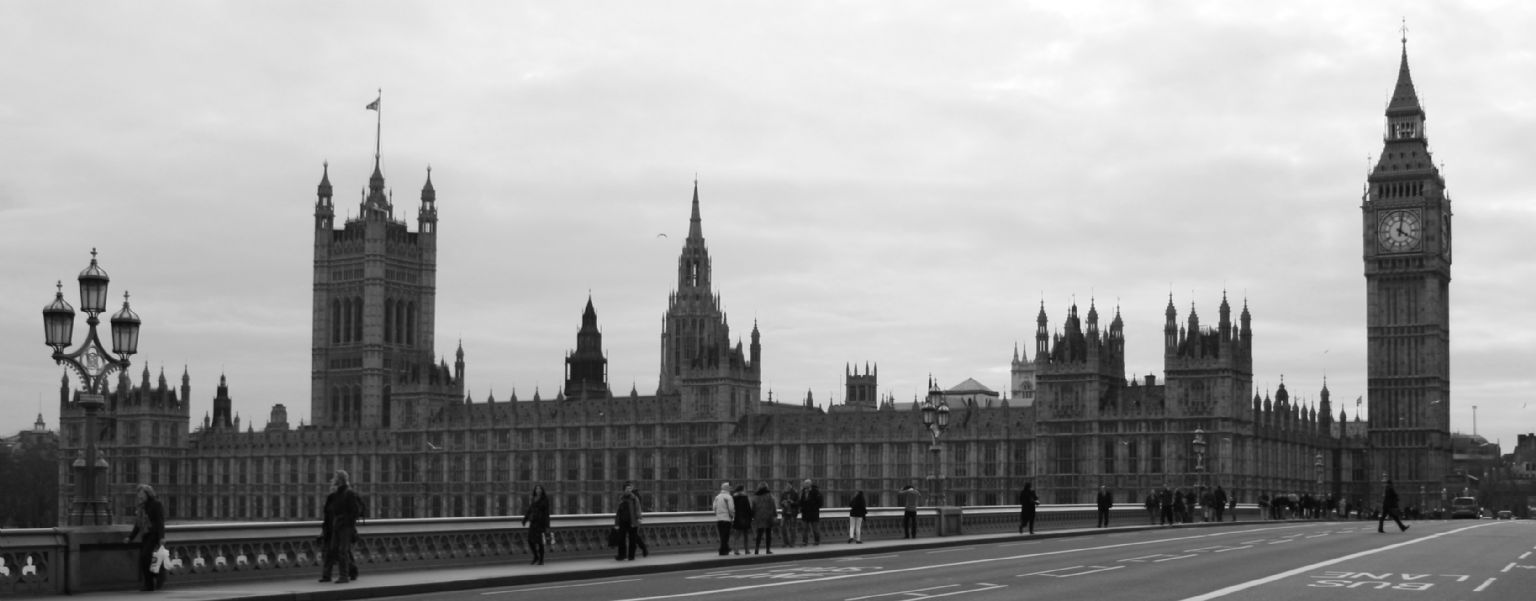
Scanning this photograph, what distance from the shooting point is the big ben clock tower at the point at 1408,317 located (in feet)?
458

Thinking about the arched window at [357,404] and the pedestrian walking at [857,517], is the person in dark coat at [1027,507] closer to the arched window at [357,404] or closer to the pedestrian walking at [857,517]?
the pedestrian walking at [857,517]

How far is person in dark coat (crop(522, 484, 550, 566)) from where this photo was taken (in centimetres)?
3481

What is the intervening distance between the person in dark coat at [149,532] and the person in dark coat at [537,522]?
8.51m

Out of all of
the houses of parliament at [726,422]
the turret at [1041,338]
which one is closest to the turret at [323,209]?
the houses of parliament at [726,422]

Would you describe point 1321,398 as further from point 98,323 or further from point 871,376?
point 98,323

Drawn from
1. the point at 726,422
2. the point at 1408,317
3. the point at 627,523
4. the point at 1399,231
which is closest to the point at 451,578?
the point at 627,523

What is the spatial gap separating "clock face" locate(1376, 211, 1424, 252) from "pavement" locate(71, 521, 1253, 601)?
108 m

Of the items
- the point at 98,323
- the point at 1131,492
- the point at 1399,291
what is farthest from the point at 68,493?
the point at 98,323

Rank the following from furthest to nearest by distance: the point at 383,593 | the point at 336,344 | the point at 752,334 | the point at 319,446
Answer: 1. the point at 336,344
2. the point at 319,446
3. the point at 752,334
4. the point at 383,593

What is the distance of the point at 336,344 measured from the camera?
180 m

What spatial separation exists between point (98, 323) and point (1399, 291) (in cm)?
12790

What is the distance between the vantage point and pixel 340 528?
29.2 m

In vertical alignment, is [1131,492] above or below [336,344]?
below

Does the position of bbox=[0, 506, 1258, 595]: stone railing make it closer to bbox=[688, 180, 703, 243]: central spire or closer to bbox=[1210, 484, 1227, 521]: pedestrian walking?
bbox=[1210, 484, 1227, 521]: pedestrian walking
